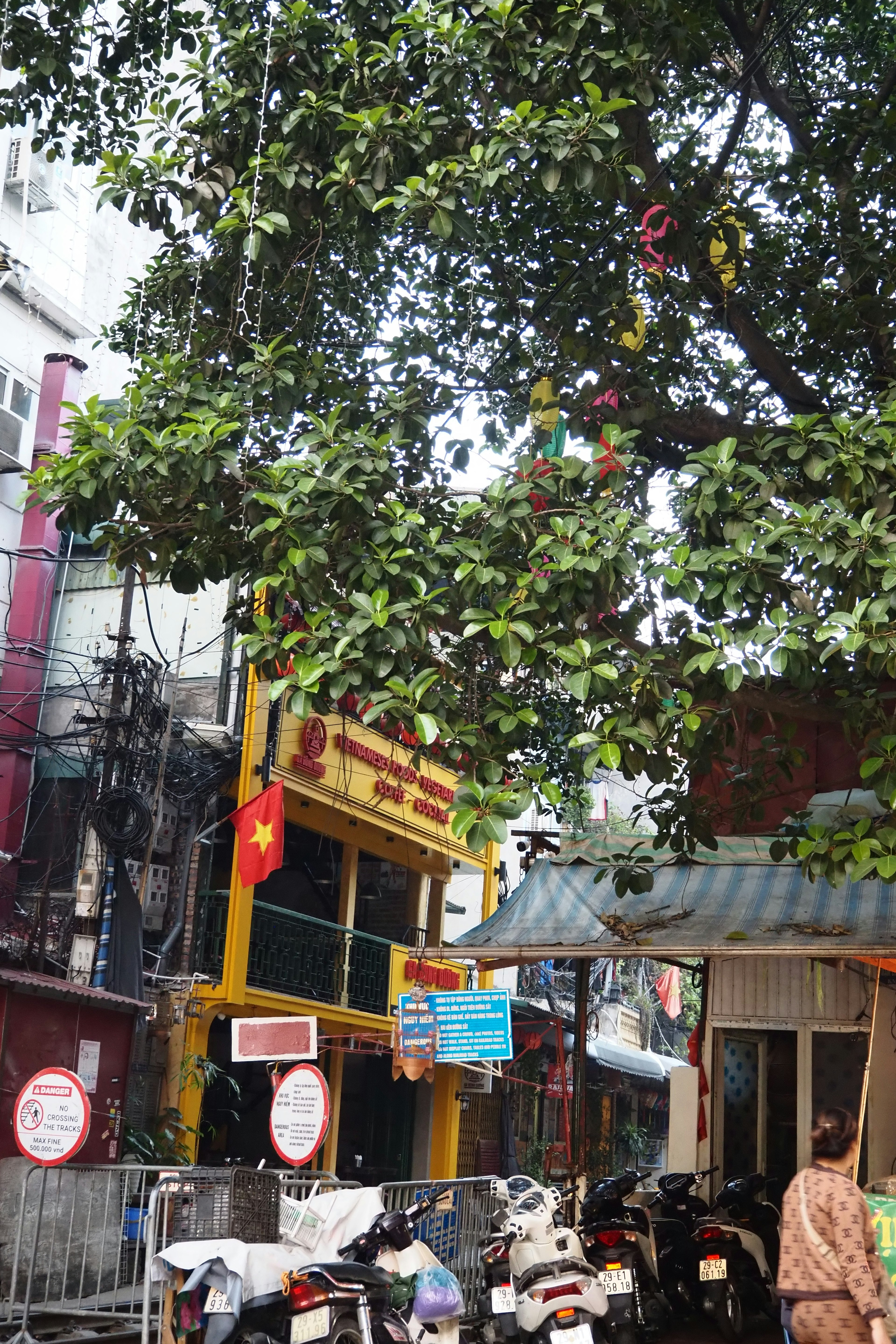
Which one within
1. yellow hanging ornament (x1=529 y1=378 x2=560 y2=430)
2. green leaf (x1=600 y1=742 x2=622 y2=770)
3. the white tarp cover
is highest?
yellow hanging ornament (x1=529 y1=378 x2=560 y2=430)

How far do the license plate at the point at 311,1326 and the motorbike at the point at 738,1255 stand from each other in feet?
9.79

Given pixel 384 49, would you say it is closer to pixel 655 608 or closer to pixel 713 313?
pixel 713 313

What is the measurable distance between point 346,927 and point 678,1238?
322 inches

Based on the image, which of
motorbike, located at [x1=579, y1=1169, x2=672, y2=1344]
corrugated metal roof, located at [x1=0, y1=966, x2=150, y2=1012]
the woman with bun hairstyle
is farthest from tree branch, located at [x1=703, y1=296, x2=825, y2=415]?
corrugated metal roof, located at [x1=0, y1=966, x2=150, y2=1012]

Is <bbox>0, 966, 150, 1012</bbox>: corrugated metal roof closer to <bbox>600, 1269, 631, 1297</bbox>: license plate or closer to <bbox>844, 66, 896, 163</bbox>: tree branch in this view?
<bbox>600, 1269, 631, 1297</bbox>: license plate

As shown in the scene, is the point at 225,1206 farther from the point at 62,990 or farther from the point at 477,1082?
the point at 477,1082

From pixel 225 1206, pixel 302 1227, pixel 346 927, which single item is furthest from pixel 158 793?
pixel 225 1206

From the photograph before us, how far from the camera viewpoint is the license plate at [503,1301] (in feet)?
24.7

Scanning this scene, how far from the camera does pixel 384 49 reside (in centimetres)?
690

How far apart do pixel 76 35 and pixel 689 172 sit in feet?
13.1

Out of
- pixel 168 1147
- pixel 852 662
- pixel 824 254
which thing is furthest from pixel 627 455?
pixel 168 1147

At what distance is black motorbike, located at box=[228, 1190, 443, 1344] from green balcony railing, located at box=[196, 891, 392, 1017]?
705 cm

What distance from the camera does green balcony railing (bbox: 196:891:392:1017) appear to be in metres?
14.1

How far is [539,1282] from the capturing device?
752 centimetres
